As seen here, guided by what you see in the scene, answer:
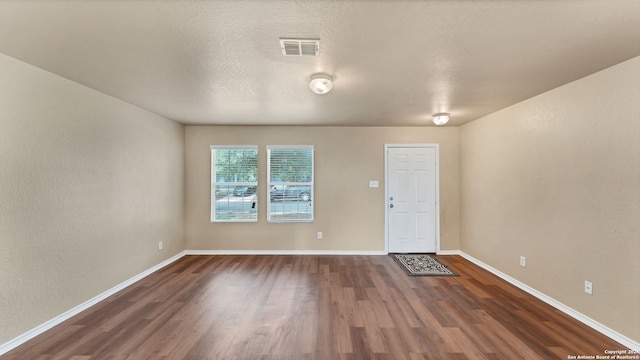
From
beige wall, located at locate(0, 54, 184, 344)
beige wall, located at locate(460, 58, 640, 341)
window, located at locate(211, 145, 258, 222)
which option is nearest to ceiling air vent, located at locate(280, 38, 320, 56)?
beige wall, located at locate(0, 54, 184, 344)

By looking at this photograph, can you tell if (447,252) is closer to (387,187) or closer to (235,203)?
(387,187)

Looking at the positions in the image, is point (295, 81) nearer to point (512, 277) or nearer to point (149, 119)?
point (149, 119)

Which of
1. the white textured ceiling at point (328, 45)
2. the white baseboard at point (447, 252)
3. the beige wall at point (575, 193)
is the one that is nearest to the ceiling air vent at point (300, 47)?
the white textured ceiling at point (328, 45)

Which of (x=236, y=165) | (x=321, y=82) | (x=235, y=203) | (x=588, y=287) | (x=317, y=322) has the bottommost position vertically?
(x=317, y=322)

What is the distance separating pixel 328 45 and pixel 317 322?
2523mm

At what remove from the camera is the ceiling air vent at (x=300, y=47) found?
A: 177 cm

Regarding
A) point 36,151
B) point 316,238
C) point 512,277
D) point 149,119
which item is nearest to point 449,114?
point 512,277

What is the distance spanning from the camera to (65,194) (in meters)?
2.56

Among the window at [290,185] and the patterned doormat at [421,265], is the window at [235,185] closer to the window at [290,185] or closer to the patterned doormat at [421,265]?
the window at [290,185]

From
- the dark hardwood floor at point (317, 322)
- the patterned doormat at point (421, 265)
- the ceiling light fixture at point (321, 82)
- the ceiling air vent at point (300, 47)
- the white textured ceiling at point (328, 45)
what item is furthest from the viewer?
the patterned doormat at point (421, 265)

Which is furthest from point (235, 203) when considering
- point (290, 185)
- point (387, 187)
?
point (387, 187)

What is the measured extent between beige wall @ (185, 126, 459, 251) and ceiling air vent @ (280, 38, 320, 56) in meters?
2.79

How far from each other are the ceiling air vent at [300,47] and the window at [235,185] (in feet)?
10.0

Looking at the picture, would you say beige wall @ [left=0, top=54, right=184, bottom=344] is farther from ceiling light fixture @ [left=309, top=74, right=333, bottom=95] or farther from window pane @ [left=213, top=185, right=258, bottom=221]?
ceiling light fixture @ [left=309, top=74, right=333, bottom=95]
